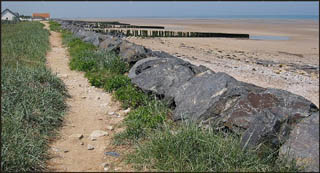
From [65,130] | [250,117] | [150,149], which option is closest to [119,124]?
[65,130]

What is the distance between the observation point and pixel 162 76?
620cm

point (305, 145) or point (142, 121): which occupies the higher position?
point (305, 145)

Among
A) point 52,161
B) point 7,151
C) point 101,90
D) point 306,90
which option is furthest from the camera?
point 306,90

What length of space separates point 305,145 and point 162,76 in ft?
11.6

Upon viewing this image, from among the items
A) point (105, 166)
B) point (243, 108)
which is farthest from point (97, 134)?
point (243, 108)

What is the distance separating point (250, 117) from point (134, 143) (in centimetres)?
172

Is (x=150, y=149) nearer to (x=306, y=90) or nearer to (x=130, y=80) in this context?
(x=130, y=80)

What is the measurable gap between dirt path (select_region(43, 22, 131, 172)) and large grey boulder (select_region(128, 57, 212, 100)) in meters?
0.82

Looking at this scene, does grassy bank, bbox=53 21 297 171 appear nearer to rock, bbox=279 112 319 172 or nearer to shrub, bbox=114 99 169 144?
shrub, bbox=114 99 169 144

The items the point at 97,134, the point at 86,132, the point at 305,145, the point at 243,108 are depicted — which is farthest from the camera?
the point at 86,132

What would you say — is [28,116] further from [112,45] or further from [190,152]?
[112,45]

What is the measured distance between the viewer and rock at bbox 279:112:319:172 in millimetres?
3020

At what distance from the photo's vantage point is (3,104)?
4.89 metres

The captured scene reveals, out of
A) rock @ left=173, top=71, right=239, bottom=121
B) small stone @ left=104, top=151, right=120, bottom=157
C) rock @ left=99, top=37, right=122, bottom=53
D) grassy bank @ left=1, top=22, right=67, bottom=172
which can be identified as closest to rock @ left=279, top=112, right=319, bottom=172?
rock @ left=173, top=71, right=239, bottom=121
